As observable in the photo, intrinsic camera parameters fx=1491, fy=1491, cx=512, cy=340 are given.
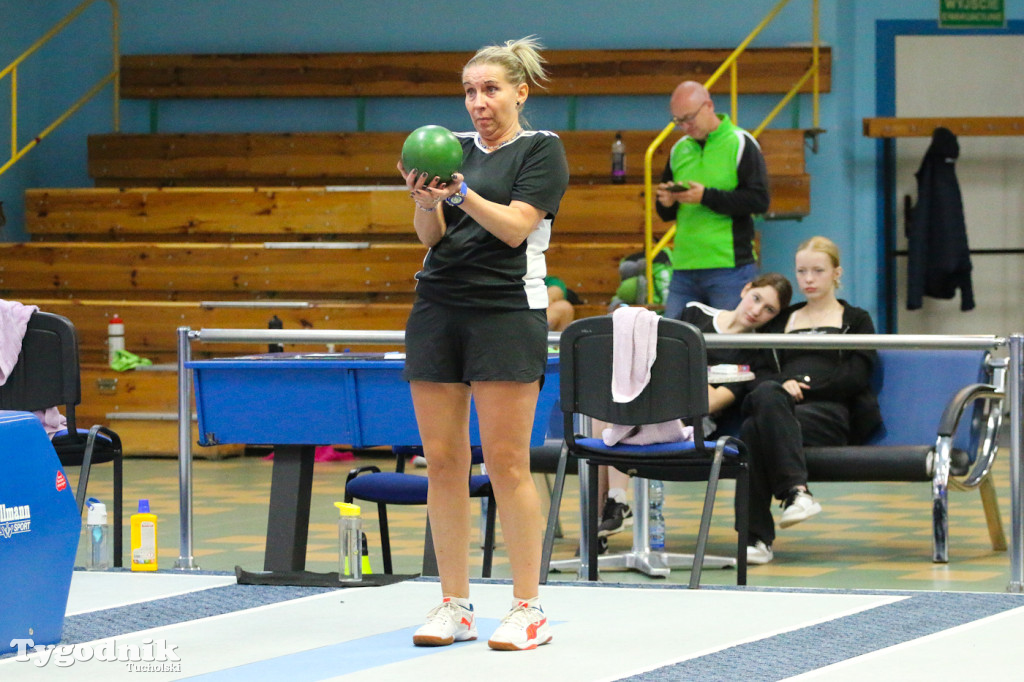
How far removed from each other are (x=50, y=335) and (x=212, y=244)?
511 cm

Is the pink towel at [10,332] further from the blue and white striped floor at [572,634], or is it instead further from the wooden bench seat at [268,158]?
the wooden bench seat at [268,158]

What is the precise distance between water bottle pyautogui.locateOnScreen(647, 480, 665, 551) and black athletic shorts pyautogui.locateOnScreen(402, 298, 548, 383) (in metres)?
2.20

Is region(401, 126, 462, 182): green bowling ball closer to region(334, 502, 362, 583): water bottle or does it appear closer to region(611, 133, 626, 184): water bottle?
region(334, 502, 362, 583): water bottle

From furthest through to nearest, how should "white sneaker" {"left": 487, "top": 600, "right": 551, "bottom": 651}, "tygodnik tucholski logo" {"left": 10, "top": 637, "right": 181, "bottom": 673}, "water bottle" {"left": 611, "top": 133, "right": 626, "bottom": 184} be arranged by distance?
"water bottle" {"left": 611, "top": 133, "right": 626, "bottom": 184}, "white sneaker" {"left": 487, "top": 600, "right": 551, "bottom": 651}, "tygodnik tucholski logo" {"left": 10, "top": 637, "right": 181, "bottom": 673}

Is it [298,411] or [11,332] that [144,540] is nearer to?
[298,411]

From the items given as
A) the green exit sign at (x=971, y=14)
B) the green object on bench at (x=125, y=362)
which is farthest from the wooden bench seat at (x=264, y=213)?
the green exit sign at (x=971, y=14)

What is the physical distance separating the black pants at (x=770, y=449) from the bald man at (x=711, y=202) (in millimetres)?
1093

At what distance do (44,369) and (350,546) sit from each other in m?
1.50

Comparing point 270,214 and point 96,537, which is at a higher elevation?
point 270,214

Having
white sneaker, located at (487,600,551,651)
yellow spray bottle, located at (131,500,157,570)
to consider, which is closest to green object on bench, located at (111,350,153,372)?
yellow spray bottle, located at (131,500,157,570)

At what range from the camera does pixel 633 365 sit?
454 centimetres

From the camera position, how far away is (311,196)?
10375mm

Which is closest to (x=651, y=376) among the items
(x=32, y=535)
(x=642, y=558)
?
(x=642, y=558)

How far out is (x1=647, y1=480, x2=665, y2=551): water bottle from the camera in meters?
5.47
